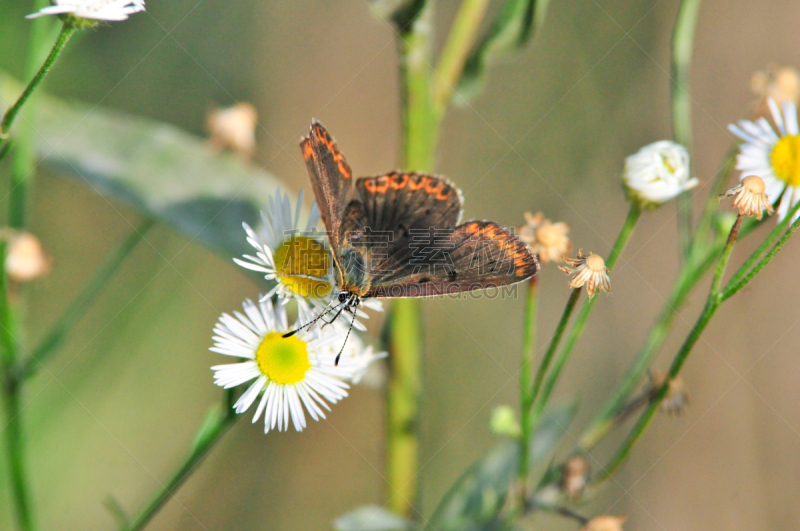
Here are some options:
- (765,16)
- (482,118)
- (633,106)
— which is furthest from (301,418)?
(765,16)

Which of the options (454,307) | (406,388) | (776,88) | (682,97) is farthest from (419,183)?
(454,307)

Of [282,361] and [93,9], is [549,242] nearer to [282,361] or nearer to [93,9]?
[282,361]

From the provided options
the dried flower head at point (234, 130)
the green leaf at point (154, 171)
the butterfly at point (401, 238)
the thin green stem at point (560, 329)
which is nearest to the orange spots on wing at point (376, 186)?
the butterfly at point (401, 238)

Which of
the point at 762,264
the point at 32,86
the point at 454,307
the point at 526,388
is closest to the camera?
the point at 32,86

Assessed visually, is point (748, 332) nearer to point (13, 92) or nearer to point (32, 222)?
point (13, 92)

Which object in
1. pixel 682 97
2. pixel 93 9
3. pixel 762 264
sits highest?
pixel 682 97

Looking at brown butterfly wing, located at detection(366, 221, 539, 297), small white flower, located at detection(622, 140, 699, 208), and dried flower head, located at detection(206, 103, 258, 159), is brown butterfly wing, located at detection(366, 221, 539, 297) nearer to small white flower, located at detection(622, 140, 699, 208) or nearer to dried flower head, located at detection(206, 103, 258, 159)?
small white flower, located at detection(622, 140, 699, 208)

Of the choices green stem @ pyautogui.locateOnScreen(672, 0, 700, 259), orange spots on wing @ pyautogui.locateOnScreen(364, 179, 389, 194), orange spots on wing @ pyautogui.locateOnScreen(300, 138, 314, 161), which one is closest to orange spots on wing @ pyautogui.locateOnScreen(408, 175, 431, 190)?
orange spots on wing @ pyautogui.locateOnScreen(364, 179, 389, 194)

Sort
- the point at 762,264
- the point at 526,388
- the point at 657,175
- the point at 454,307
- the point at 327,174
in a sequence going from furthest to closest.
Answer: the point at 454,307
the point at 327,174
the point at 657,175
the point at 526,388
the point at 762,264
